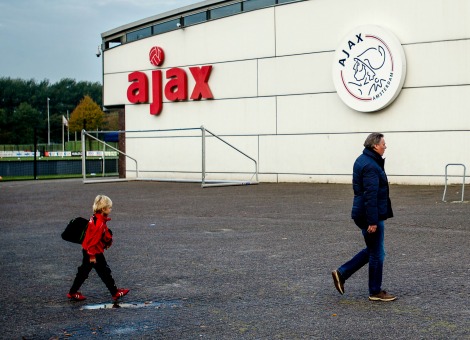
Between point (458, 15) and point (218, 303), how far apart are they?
17.5 m

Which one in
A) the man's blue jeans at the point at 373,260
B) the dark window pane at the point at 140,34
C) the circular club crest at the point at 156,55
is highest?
the dark window pane at the point at 140,34

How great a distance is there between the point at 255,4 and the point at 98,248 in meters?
21.0

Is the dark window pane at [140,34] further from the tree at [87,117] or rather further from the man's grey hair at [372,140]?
the tree at [87,117]

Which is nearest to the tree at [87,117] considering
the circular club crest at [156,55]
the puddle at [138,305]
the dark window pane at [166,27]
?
the dark window pane at [166,27]

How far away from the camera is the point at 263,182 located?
88.4 ft

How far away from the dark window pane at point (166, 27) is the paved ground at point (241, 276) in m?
14.9

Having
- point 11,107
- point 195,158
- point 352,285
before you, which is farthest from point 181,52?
point 11,107

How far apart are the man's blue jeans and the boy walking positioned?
2406mm

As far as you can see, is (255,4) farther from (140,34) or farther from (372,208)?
(372,208)

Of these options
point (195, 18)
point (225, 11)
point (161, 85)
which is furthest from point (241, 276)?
point (161, 85)

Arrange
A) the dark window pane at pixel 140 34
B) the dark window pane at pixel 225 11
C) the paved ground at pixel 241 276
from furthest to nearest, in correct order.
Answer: the dark window pane at pixel 140 34
the dark window pane at pixel 225 11
the paved ground at pixel 241 276

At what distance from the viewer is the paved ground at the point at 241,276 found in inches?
252

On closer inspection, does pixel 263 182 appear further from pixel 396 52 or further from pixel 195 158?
pixel 396 52

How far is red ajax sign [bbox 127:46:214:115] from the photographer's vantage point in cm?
2864
